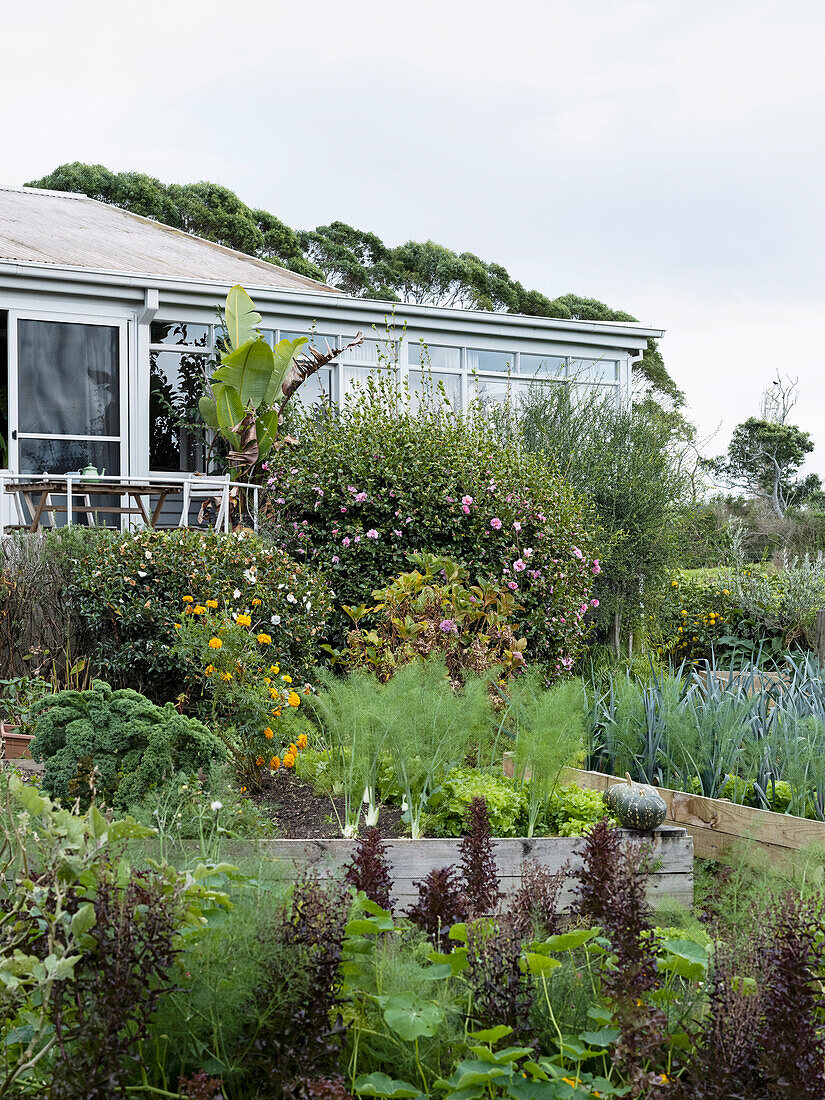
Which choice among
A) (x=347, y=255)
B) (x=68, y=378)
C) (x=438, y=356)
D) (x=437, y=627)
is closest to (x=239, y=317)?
(x=68, y=378)

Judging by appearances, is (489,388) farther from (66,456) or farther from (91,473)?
(91,473)

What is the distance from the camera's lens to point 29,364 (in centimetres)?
943

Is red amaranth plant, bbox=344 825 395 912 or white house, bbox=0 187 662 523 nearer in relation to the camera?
red amaranth plant, bbox=344 825 395 912

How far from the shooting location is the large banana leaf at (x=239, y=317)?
31.0 ft

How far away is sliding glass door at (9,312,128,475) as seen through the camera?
939 cm

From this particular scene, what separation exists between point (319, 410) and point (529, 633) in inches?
143

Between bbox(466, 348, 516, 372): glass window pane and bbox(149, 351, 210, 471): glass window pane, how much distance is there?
3.38 meters

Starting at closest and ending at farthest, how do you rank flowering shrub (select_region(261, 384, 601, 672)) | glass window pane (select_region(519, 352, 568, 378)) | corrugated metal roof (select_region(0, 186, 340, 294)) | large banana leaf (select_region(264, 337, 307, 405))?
flowering shrub (select_region(261, 384, 601, 672))
large banana leaf (select_region(264, 337, 307, 405))
corrugated metal roof (select_region(0, 186, 340, 294))
glass window pane (select_region(519, 352, 568, 378))

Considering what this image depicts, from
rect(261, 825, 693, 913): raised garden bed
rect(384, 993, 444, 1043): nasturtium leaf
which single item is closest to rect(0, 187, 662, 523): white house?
rect(261, 825, 693, 913): raised garden bed

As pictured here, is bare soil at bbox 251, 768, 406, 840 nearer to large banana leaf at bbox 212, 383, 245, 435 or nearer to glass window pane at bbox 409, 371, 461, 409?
large banana leaf at bbox 212, 383, 245, 435

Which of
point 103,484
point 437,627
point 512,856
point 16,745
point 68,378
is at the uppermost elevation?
point 68,378

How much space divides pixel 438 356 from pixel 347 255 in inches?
644

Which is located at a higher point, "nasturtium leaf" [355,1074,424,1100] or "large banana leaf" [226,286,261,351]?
"large banana leaf" [226,286,261,351]

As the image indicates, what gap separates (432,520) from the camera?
6840 millimetres
